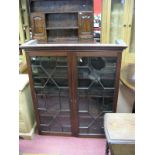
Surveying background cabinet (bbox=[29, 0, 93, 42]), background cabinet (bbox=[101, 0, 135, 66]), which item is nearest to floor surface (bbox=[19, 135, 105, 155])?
background cabinet (bbox=[101, 0, 135, 66])

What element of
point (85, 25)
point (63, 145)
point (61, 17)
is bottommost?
point (63, 145)

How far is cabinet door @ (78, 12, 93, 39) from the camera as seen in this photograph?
2414 mm

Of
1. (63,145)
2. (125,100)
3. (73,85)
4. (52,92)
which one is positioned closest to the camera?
(73,85)

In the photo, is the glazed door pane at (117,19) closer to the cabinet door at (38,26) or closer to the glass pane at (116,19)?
the glass pane at (116,19)

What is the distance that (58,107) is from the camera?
81.3 inches

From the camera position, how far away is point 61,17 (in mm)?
2664

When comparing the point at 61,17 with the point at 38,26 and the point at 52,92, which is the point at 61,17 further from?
the point at 52,92

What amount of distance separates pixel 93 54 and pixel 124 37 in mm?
1099

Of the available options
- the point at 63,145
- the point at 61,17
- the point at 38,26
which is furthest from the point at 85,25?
the point at 63,145

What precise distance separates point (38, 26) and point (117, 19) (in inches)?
47.9

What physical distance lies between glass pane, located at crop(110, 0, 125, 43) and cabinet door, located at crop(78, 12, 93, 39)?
360 millimetres

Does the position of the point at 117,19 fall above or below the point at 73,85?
above
